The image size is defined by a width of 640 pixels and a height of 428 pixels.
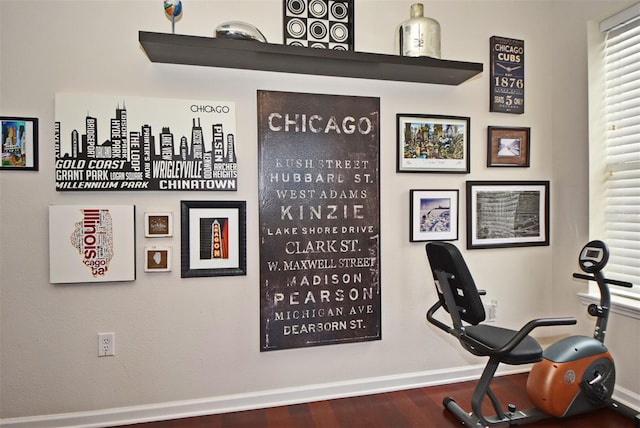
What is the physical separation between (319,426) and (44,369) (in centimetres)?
150

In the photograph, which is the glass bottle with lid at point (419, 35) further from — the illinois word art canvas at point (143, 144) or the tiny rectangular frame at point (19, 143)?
the tiny rectangular frame at point (19, 143)

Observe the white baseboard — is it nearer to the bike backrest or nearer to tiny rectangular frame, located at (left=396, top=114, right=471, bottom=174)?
the bike backrest

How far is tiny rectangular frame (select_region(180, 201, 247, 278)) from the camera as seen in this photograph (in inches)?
83.3

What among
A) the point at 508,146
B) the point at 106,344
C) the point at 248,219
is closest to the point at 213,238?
the point at 248,219

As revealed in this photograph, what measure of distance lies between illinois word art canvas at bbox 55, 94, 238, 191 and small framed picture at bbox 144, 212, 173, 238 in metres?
0.16

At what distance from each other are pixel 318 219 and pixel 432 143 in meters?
0.91

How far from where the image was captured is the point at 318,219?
229 cm

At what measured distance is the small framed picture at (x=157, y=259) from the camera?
2070 millimetres

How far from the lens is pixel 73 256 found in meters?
1.99

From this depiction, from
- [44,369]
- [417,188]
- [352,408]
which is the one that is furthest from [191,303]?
[417,188]

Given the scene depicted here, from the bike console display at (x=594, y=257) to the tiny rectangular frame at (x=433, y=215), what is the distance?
28.3 inches

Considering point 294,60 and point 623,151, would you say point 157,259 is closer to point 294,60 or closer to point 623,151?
point 294,60

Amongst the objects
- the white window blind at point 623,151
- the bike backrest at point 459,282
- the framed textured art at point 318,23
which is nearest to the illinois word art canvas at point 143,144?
the framed textured art at point 318,23

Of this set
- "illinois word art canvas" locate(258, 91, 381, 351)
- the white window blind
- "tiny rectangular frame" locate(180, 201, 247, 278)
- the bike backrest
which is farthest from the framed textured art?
the white window blind
